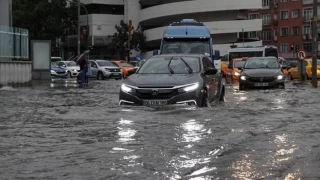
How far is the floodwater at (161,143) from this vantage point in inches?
260

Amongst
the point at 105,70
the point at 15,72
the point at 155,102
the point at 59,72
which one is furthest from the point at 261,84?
the point at 59,72

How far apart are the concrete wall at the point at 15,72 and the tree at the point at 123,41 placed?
40.5 m

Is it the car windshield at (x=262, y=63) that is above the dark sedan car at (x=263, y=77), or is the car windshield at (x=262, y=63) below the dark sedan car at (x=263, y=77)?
above

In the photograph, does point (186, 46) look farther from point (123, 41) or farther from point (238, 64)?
point (123, 41)

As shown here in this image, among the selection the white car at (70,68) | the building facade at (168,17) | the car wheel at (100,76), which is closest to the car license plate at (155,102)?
the car wheel at (100,76)

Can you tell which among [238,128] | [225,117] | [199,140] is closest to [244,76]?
[225,117]

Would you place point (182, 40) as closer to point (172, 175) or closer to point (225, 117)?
point (225, 117)

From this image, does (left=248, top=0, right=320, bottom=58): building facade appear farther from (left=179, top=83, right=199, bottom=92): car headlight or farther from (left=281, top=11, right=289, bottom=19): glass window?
(left=179, top=83, right=199, bottom=92): car headlight

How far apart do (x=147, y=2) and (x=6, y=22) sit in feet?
155

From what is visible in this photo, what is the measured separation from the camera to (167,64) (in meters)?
14.0

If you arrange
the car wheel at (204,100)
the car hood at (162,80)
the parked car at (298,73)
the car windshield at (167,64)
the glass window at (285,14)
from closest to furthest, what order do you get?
the car hood at (162,80)
the car wheel at (204,100)
the car windshield at (167,64)
the parked car at (298,73)
the glass window at (285,14)

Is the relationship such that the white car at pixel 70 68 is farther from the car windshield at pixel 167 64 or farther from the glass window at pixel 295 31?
the glass window at pixel 295 31

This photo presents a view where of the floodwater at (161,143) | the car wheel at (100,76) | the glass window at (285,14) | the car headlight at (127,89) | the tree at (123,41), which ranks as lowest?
the floodwater at (161,143)

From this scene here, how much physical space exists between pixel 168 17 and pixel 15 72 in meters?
48.3
